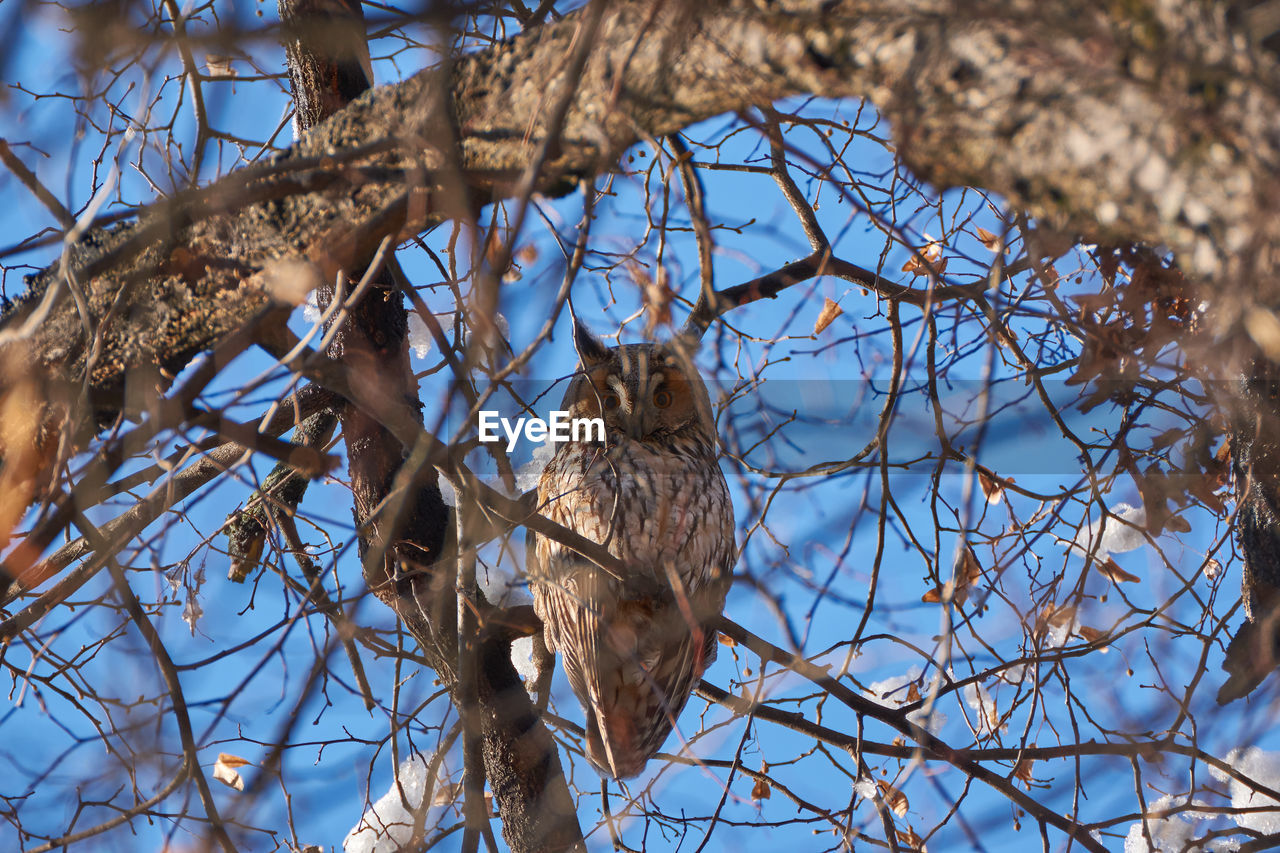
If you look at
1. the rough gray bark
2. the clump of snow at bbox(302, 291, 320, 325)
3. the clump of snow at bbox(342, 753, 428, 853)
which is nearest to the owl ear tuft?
the clump of snow at bbox(302, 291, 320, 325)

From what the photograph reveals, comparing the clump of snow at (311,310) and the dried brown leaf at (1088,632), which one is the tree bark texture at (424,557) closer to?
the clump of snow at (311,310)

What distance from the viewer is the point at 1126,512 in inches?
110

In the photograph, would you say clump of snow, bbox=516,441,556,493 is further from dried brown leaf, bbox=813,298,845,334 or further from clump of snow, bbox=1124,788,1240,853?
clump of snow, bbox=1124,788,1240,853

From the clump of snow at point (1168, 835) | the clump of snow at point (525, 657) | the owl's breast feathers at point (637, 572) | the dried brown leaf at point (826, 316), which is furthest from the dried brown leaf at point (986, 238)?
the clump of snow at point (525, 657)

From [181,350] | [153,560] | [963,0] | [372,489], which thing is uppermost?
[372,489]

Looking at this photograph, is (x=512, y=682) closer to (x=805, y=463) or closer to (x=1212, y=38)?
(x=805, y=463)

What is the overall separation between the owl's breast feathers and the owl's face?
14 cm

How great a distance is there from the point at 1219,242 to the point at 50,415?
6.40 ft

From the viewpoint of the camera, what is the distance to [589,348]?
3.34m

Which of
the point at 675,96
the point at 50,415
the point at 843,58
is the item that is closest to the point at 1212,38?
the point at 843,58

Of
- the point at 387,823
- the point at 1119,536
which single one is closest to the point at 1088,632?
the point at 1119,536

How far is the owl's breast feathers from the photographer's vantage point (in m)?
2.79

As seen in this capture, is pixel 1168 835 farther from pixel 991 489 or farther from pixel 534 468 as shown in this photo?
pixel 534 468

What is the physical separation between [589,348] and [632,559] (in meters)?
0.84
